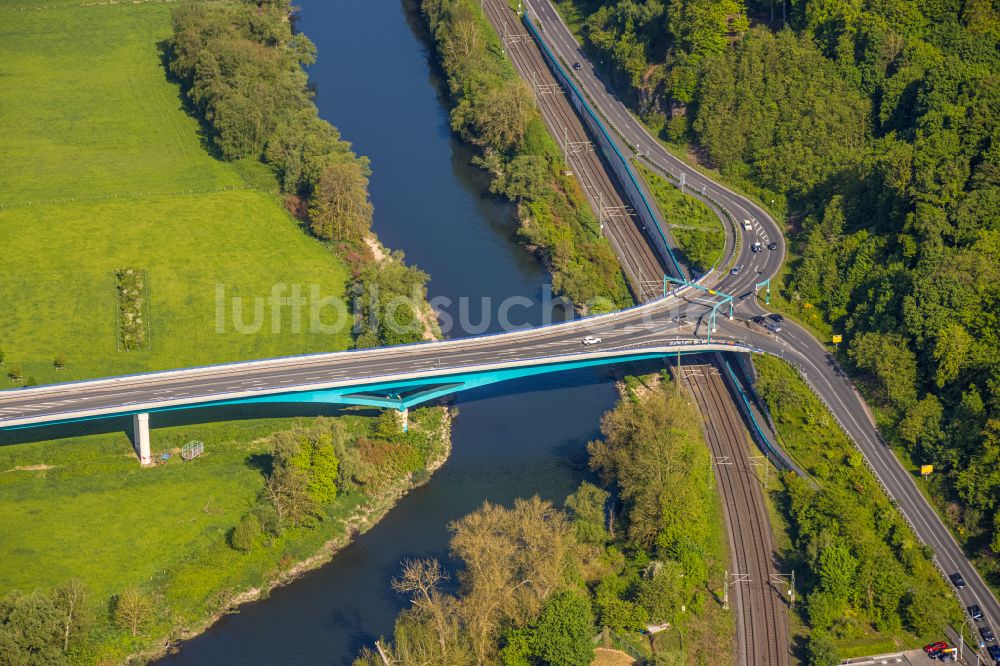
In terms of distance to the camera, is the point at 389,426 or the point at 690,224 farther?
the point at 690,224

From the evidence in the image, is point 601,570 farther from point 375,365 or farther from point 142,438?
point 142,438

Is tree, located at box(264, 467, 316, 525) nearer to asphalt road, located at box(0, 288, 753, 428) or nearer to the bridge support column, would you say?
asphalt road, located at box(0, 288, 753, 428)

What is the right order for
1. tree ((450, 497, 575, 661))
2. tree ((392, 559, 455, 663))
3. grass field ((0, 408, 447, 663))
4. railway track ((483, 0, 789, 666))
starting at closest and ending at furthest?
tree ((392, 559, 455, 663)) → tree ((450, 497, 575, 661)) → railway track ((483, 0, 789, 666)) → grass field ((0, 408, 447, 663))

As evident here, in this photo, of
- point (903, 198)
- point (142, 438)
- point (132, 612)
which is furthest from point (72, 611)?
point (903, 198)

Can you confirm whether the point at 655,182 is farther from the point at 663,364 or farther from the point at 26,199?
the point at 26,199

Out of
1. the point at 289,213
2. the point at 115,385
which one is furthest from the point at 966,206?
the point at 115,385

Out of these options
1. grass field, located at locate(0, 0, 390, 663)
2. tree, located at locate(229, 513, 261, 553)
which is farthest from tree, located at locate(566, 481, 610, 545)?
tree, located at locate(229, 513, 261, 553)
